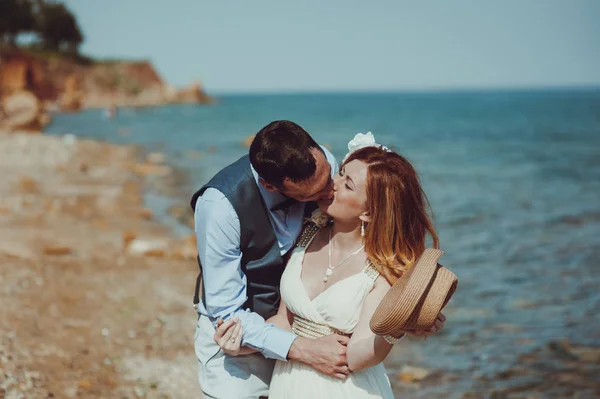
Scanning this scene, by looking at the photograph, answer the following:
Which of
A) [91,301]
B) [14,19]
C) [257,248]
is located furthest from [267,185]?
[14,19]

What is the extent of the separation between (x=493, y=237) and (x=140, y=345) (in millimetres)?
8628

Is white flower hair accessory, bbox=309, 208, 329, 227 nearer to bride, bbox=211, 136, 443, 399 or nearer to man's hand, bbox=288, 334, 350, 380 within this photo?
bride, bbox=211, 136, 443, 399

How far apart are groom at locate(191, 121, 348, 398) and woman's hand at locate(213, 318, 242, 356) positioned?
0.04m

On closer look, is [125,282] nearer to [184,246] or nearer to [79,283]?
[79,283]

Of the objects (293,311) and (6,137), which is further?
(6,137)

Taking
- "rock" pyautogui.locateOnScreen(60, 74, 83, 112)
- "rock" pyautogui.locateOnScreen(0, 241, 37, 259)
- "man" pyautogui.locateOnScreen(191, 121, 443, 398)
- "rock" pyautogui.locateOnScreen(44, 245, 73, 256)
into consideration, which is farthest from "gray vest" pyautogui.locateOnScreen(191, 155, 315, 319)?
"rock" pyautogui.locateOnScreen(60, 74, 83, 112)

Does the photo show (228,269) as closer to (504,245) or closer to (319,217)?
(319,217)

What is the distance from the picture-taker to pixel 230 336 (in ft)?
11.5

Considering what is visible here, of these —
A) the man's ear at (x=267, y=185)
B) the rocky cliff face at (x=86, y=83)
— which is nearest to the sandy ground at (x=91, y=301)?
the man's ear at (x=267, y=185)

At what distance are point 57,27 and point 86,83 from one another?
10573 millimetres

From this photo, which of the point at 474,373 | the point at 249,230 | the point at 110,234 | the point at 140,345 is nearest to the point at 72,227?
the point at 110,234

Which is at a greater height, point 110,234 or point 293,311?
point 293,311

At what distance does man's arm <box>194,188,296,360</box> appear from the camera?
11.2 feet

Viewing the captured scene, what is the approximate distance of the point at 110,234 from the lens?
38.2ft
